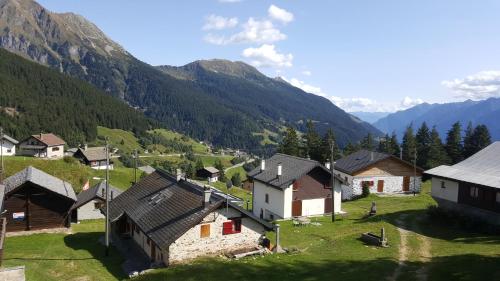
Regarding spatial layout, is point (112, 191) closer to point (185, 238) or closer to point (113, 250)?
point (113, 250)

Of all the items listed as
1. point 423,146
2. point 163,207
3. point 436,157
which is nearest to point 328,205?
point 163,207

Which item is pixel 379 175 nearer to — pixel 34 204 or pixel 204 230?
pixel 204 230

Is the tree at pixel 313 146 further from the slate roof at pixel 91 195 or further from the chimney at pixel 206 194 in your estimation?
the chimney at pixel 206 194

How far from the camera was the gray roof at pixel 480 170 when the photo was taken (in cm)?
3856

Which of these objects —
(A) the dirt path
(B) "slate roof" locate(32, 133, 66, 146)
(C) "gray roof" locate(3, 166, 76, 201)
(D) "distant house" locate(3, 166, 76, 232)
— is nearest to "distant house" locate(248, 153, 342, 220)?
(A) the dirt path

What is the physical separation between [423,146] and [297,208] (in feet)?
200

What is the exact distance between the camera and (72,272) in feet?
103

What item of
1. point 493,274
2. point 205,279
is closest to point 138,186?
point 205,279

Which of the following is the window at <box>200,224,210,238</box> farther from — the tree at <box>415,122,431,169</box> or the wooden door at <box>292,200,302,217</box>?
the tree at <box>415,122,431,169</box>

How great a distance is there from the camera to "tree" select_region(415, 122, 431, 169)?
94.1 metres

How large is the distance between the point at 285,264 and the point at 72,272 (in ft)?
51.7

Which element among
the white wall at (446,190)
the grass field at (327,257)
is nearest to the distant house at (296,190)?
the grass field at (327,257)

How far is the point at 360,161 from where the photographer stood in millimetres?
66562

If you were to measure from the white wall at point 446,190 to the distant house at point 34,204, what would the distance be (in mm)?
39533
